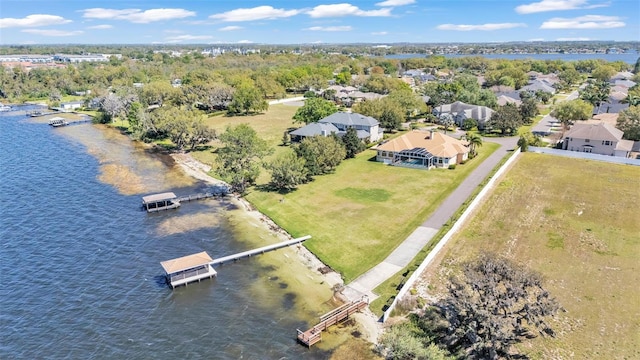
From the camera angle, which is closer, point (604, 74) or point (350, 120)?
point (350, 120)

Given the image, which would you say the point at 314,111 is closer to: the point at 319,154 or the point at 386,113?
the point at 386,113

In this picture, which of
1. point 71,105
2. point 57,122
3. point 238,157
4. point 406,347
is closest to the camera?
point 406,347

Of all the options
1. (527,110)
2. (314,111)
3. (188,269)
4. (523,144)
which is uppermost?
(314,111)

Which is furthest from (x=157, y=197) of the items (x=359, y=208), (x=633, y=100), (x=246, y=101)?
(x=633, y=100)

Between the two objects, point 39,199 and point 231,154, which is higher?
point 231,154

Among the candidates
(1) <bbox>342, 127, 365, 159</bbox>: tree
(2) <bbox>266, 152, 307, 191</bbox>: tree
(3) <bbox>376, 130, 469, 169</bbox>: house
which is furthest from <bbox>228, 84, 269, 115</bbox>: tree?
(2) <bbox>266, 152, 307, 191</bbox>: tree

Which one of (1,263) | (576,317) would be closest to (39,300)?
(1,263)

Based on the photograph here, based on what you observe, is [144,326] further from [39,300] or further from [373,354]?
[373,354]
